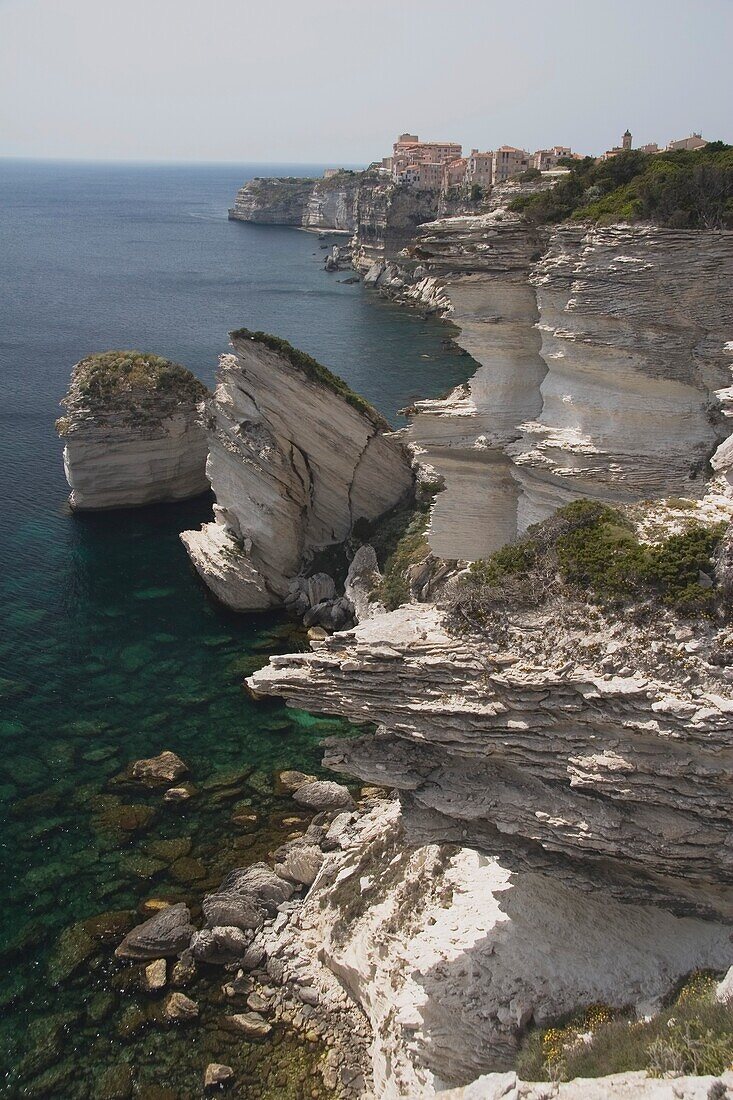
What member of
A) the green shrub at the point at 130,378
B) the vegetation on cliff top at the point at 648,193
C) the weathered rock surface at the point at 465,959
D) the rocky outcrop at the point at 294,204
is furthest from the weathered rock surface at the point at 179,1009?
the rocky outcrop at the point at 294,204

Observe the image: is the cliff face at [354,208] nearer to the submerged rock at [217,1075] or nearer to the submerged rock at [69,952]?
the submerged rock at [69,952]

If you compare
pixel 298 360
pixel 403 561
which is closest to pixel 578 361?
pixel 403 561

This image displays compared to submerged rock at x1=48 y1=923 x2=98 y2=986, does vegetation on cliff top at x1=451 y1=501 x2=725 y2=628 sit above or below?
above

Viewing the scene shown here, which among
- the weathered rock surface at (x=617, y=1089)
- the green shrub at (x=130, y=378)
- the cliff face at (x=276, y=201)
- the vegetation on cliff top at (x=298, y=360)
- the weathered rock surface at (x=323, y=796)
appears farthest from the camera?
the cliff face at (x=276, y=201)

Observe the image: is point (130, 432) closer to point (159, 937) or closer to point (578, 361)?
point (578, 361)

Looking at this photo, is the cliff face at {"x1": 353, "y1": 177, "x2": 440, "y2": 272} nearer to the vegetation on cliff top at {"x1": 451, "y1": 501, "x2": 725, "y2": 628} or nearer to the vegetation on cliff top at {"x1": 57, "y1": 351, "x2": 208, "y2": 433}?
the vegetation on cliff top at {"x1": 57, "y1": 351, "x2": 208, "y2": 433}

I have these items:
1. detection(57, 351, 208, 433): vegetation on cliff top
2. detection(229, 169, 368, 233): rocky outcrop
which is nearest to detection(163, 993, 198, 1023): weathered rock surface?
detection(57, 351, 208, 433): vegetation on cliff top
